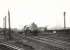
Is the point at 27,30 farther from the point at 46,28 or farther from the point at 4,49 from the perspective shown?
the point at 4,49

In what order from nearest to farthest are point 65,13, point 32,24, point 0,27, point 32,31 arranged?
point 65,13 → point 32,31 → point 32,24 → point 0,27

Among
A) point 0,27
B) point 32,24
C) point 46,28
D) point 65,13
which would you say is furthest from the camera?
point 0,27

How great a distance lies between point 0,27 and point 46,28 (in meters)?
19.2

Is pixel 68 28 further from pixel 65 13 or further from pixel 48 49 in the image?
pixel 48 49

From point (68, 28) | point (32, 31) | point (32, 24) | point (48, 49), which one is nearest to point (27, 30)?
point (32, 31)

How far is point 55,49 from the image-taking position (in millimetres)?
14766

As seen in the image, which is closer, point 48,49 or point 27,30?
point 48,49

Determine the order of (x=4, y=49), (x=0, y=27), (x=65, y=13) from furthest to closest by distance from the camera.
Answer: (x=0, y=27) < (x=65, y=13) < (x=4, y=49)

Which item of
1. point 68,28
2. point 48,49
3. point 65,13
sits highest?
point 65,13

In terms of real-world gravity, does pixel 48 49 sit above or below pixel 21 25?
below

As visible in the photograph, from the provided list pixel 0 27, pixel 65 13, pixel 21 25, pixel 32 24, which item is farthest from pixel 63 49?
pixel 0 27

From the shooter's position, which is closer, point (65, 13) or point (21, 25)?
point (65, 13)

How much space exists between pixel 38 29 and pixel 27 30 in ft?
10.8

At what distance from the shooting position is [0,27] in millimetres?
49281
